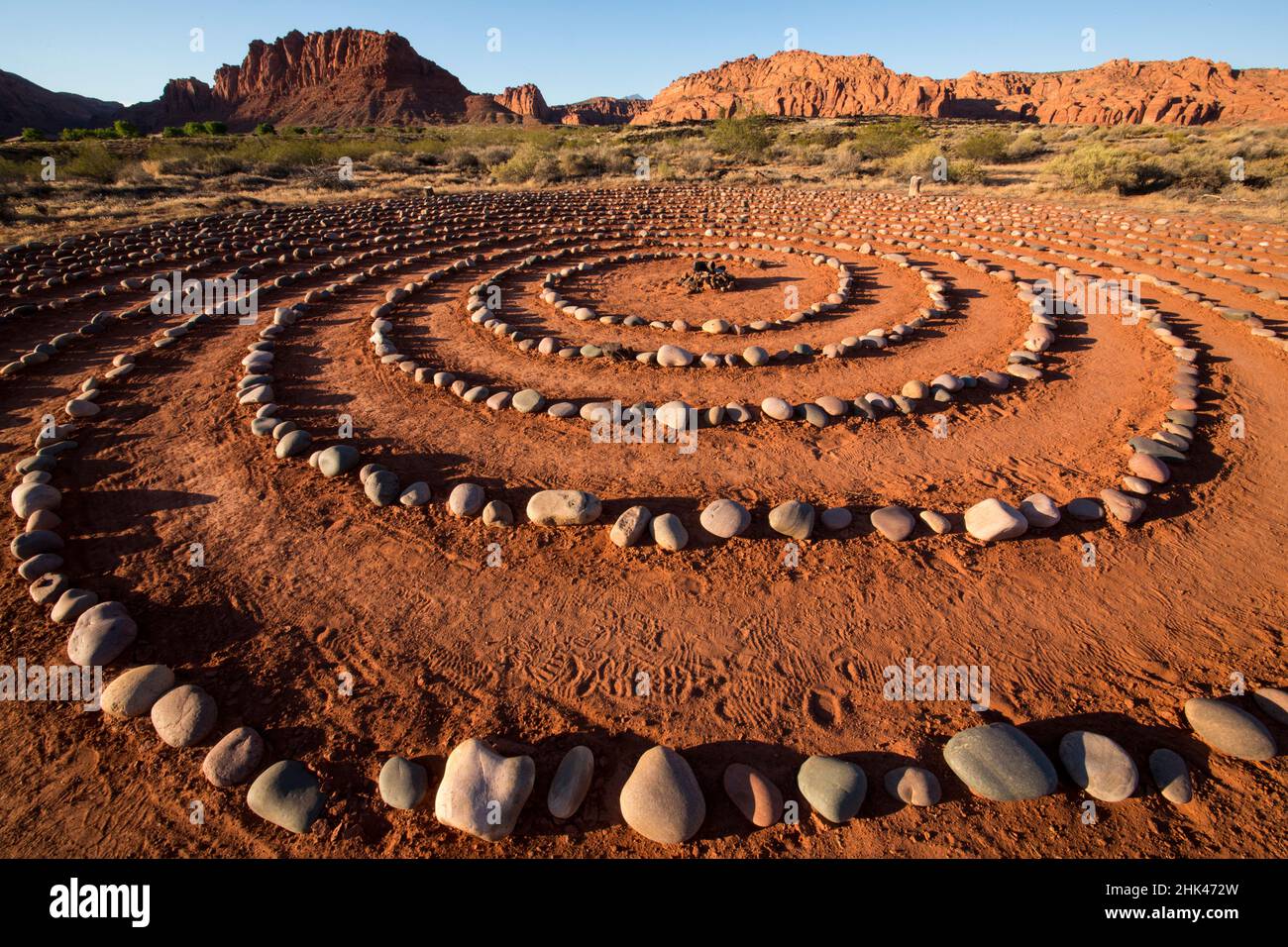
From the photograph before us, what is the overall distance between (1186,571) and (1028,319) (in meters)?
6.72

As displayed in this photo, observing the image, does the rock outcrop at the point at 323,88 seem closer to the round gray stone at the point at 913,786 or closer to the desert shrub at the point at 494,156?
the desert shrub at the point at 494,156

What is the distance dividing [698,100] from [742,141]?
4475 inches

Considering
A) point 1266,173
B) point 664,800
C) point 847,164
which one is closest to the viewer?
point 664,800

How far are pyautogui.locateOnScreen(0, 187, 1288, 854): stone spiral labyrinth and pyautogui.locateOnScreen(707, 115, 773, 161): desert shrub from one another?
3497cm

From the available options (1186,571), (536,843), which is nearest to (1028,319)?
(1186,571)

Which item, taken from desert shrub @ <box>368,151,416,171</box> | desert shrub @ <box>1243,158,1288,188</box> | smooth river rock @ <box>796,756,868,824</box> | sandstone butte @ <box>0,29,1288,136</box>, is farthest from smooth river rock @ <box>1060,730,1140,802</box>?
sandstone butte @ <box>0,29,1288,136</box>

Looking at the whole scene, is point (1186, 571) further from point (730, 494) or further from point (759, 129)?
point (759, 129)

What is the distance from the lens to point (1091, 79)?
9950cm

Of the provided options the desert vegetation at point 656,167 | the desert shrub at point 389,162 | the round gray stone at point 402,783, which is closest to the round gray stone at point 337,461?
the round gray stone at point 402,783

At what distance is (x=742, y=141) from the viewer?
4088 cm

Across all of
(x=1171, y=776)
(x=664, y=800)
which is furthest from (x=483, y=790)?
(x=1171, y=776)

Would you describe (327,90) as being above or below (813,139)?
above

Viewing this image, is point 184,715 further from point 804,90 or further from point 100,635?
point 804,90
